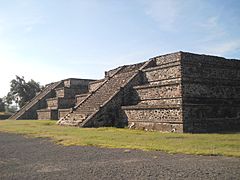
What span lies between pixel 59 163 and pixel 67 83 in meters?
25.4

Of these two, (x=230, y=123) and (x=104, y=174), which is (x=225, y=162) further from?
(x=230, y=123)

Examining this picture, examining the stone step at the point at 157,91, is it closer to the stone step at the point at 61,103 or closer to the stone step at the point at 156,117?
the stone step at the point at 156,117

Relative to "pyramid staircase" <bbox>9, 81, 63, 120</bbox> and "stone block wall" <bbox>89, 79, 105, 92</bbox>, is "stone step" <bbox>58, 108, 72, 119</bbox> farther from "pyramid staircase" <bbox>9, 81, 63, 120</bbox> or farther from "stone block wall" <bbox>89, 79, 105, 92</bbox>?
"pyramid staircase" <bbox>9, 81, 63, 120</bbox>

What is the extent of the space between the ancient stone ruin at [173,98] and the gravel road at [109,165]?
255 inches

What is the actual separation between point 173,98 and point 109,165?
32.3 feet

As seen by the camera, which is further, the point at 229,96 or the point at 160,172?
the point at 229,96

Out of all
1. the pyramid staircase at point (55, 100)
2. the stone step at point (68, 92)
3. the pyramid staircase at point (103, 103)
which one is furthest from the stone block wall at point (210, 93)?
the stone step at point (68, 92)

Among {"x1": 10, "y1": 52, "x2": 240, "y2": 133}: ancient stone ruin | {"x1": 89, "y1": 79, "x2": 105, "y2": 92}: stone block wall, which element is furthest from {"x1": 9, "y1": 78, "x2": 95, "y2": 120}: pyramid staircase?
{"x1": 10, "y1": 52, "x2": 240, "y2": 133}: ancient stone ruin

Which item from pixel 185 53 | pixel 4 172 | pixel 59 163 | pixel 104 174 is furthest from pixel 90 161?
pixel 185 53

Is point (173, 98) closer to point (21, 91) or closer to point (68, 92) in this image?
point (68, 92)

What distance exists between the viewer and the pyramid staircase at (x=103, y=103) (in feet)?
57.8

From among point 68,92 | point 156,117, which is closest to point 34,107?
point 68,92

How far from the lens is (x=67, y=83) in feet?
105

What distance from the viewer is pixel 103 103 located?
1833 cm
